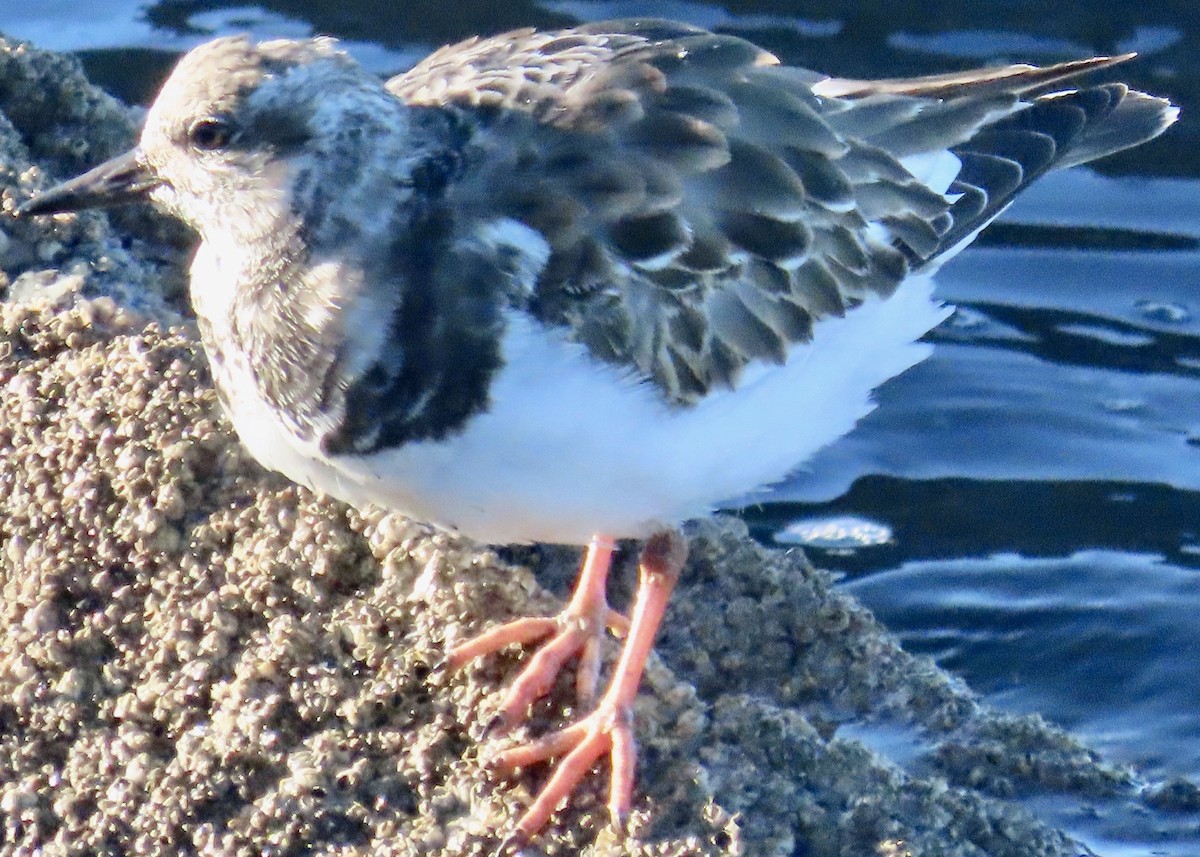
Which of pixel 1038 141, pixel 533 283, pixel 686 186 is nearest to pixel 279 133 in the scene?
pixel 533 283

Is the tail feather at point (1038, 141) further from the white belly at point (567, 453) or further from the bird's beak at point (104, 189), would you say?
the bird's beak at point (104, 189)

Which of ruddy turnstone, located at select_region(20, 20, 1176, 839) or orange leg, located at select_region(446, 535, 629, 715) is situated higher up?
ruddy turnstone, located at select_region(20, 20, 1176, 839)

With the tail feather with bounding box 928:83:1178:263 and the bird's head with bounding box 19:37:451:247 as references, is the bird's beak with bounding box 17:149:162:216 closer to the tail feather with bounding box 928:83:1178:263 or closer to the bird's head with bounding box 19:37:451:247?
the bird's head with bounding box 19:37:451:247

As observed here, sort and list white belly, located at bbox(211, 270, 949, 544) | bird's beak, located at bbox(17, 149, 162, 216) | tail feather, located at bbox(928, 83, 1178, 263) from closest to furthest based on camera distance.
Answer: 1. white belly, located at bbox(211, 270, 949, 544)
2. bird's beak, located at bbox(17, 149, 162, 216)
3. tail feather, located at bbox(928, 83, 1178, 263)

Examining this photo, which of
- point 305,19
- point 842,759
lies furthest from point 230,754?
point 305,19

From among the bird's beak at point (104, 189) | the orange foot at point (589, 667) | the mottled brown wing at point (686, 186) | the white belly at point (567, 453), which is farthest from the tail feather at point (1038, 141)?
the bird's beak at point (104, 189)

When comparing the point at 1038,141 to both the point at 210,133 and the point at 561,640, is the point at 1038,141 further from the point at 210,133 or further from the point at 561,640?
the point at 210,133

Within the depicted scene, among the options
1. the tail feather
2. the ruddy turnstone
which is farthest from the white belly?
the tail feather
